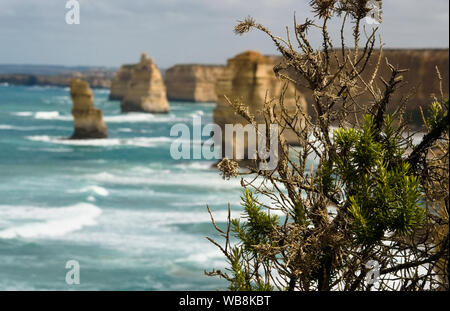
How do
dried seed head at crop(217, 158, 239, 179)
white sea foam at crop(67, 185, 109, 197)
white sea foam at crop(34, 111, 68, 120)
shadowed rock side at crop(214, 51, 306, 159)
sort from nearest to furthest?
dried seed head at crop(217, 158, 239, 179) < white sea foam at crop(67, 185, 109, 197) < shadowed rock side at crop(214, 51, 306, 159) < white sea foam at crop(34, 111, 68, 120)

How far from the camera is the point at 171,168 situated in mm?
59156

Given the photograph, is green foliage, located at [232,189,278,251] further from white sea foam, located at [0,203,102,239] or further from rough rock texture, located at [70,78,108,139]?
rough rock texture, located at [70,78,108,139]

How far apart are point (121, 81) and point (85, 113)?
73.3 m

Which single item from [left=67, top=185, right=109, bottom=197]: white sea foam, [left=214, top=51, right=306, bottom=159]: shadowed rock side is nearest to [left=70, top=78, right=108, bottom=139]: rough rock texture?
[left=214, top=51, right=306, bottom=159]: shadowed rock side

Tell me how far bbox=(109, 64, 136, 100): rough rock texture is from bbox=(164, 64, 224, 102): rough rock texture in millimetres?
18088

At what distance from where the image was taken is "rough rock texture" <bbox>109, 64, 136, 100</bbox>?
418ft

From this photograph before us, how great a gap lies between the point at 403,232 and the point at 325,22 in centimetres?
164

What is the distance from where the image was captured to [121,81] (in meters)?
134

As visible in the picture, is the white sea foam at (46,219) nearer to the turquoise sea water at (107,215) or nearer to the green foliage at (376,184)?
the turquoise sea water at (107,215)

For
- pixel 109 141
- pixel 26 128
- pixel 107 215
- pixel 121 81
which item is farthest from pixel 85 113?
pixel 121 81

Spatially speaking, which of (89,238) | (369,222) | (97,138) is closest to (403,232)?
(369,222)

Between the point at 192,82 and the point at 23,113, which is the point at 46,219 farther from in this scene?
the point at 192,82

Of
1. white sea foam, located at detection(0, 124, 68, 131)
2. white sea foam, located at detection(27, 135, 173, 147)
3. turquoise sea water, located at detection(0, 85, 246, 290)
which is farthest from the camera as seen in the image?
white sea foam, located at detection(0, 124, 68, 131)

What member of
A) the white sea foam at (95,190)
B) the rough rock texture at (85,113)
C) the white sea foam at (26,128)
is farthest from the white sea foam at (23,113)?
the white sea foam at (95,190)
